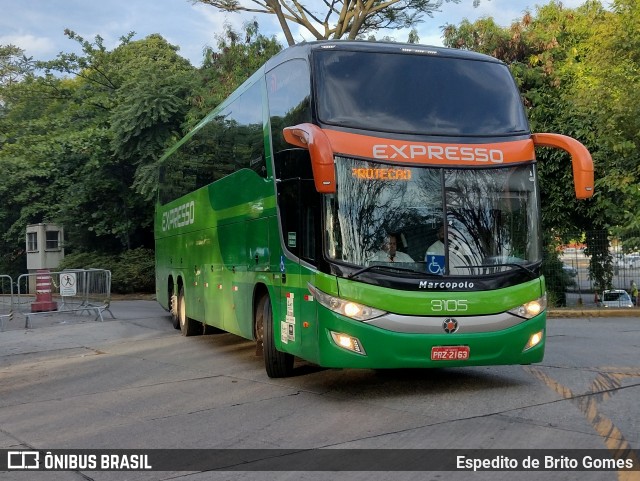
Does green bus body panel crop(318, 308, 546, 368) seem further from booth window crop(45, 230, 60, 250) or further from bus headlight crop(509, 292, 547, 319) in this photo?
booth window crop(45, 230, 60, 250)

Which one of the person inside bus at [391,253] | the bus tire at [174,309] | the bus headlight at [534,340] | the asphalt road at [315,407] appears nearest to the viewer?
the asphalt road at [315,407]

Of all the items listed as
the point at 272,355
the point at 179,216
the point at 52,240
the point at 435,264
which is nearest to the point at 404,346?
the point at 435,264

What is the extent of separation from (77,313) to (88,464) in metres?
15.5

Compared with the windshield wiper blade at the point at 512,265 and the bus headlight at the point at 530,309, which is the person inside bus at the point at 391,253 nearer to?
the windshield wiper blade at the point at 512,265

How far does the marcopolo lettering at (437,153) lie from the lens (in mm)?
8500

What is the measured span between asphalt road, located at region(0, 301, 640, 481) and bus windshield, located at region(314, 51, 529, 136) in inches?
121

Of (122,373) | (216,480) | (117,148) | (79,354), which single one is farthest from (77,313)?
(216,480)

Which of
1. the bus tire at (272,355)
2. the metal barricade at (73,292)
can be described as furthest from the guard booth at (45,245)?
the bus tire at (272,355)

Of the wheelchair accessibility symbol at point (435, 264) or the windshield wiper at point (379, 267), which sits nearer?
the windshield wiper at point (379, 267)

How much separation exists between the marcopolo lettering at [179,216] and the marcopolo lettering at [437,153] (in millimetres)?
7514

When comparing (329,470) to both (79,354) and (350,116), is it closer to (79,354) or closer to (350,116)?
(350,116)

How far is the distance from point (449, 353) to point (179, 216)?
9924mm

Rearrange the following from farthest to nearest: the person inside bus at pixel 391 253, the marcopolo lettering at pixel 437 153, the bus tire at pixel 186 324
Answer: the bus tire at pixel 186 324 → the marcopolo lettering at pixel 437 153 → the person inside bus at pixel 391 253

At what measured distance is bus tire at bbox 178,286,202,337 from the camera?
16.7 meters
